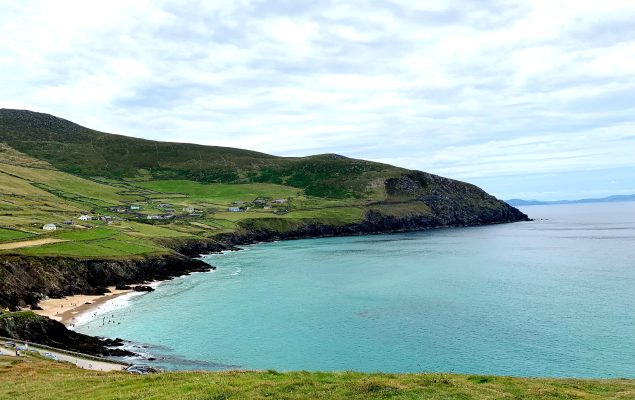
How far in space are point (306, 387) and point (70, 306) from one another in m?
77.8

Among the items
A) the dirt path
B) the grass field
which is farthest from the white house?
the dirt path

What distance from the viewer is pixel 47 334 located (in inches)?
2429

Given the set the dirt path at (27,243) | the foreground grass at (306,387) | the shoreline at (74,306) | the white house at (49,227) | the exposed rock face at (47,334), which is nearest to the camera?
the foreground grass at (306,387)

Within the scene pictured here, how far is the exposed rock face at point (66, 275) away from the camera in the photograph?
282 ft

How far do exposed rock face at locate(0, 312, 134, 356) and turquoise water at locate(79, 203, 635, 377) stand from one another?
6135mm

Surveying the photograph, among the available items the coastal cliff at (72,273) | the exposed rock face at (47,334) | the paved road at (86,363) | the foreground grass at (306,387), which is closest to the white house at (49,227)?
the coastal cliff at (72,273)

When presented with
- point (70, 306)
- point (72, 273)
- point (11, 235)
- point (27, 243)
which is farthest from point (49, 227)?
point (70, 306)

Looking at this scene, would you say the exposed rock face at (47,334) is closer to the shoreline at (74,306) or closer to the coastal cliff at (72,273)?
the shoreline at (74,306)

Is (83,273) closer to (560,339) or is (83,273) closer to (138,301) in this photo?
(138,301)

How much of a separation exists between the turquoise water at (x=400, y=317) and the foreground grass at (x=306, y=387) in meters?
23.8

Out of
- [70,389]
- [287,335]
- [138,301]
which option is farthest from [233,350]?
[138,301]

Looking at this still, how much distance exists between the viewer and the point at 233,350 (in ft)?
208

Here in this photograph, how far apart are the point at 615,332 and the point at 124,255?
354ft

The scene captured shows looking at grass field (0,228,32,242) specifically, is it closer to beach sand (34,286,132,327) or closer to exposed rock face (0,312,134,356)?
beach sand (34,286,132,327)
